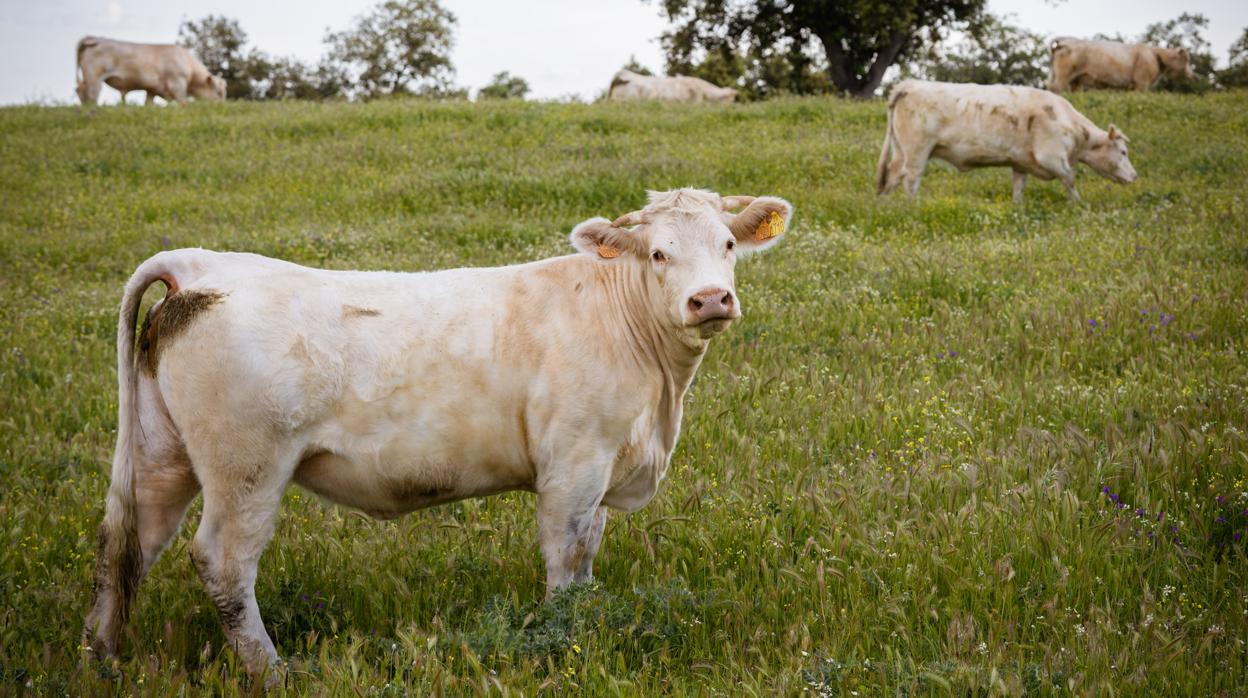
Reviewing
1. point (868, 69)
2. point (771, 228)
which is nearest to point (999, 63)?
point (868, 69)

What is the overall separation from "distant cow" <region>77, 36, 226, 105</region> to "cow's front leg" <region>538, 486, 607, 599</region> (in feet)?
109

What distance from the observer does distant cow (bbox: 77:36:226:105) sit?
34.6 m

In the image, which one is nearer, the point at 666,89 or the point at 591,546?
the point at 591,546

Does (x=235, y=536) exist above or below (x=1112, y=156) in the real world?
below

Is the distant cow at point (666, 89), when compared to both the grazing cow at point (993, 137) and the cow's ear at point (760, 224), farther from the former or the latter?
the cow's ear at point (760, 224)

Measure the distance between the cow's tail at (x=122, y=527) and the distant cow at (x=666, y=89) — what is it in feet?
119

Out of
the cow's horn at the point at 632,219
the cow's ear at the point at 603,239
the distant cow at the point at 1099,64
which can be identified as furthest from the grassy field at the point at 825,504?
the distant cow at the point at 1099,64

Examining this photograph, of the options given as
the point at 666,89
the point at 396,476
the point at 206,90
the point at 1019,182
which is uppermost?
the point at 666,89

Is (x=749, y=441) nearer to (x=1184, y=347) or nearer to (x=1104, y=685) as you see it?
(x=1104, y=685)

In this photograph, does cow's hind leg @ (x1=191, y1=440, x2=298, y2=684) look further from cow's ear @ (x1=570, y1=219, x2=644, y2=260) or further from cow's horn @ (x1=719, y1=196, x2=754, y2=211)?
cow's horn @ (x1=719, y1=196, x2=754, y2=211)

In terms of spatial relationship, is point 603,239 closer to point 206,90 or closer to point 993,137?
point 993,137

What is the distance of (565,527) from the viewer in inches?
208

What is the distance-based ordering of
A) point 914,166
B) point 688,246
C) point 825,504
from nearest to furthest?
point 688,246
point 825,504
point 914,166

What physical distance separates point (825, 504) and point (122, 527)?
396cm
